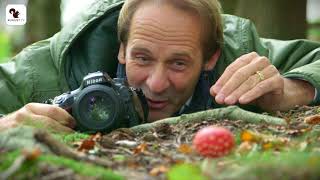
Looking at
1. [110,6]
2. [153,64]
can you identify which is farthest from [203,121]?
[110,6]

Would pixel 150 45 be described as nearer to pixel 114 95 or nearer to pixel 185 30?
pixel 185 30

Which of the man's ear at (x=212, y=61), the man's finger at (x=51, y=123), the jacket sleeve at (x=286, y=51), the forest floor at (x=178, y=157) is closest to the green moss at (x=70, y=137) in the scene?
the forest floor at (x=178, y=157)

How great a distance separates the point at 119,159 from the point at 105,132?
3.02 feet

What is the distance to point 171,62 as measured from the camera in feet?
12.7

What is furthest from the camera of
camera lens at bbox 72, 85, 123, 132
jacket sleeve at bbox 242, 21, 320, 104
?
jacket sleeve at bbox 242, 21, 320, 104

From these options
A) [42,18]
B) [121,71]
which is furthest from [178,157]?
[42,18]

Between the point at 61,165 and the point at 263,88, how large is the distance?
1986mm

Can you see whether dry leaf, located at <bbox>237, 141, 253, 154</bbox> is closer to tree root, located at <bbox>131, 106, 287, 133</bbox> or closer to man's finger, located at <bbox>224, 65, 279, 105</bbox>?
tree root, located at <bbox>131, 106, 287, 133</bbox>

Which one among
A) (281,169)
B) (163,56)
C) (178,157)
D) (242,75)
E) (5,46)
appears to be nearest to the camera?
(281,169)

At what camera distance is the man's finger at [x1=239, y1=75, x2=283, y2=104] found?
3.49 metres

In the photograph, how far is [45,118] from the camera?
2996 millimetres

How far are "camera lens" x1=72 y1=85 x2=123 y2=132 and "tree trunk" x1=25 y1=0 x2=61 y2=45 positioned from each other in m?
7.08

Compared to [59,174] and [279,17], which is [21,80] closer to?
[59,174]

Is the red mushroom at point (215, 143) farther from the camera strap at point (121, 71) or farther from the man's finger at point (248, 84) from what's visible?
the camera strap at point (121, 71)
